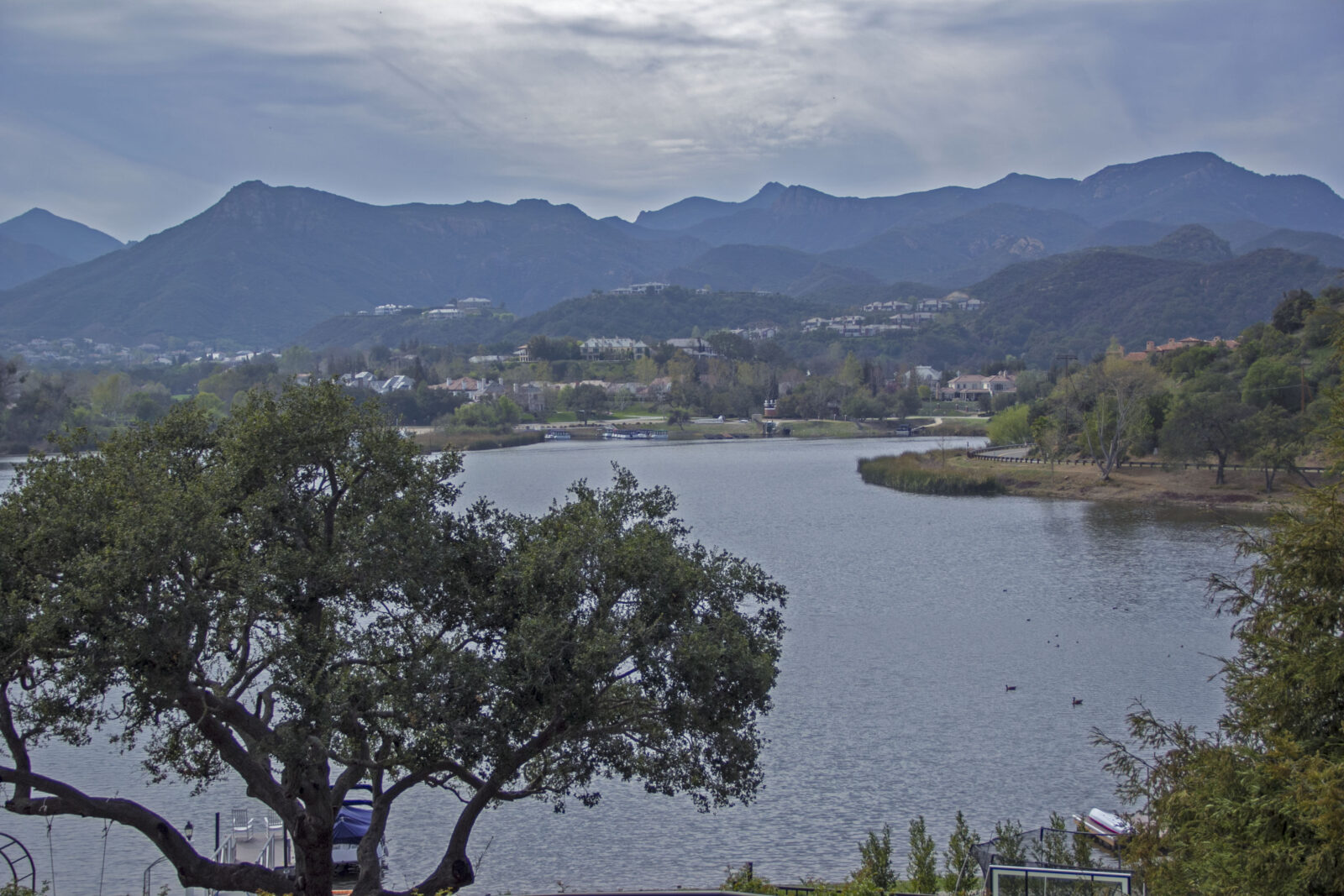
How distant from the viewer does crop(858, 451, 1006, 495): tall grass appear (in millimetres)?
58562

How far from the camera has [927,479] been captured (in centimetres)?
5972

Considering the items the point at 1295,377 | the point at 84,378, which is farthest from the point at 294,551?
the point at 84,378

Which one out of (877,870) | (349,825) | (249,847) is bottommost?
(249,847)

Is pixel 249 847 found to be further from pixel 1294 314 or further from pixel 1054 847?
pixel 1294 314

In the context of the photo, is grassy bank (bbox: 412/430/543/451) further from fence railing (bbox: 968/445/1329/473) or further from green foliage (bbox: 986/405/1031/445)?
fence railing (bbox: 968/445/1329/473)

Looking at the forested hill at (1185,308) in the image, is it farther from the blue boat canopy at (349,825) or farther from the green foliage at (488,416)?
the blue boat canopy at (349,825)

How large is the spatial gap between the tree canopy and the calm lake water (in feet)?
16.8

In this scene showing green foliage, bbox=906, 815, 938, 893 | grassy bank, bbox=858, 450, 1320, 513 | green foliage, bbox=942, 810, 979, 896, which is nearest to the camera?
green foliage, bbox=906, 815, 938, 893

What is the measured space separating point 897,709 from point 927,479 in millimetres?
38266

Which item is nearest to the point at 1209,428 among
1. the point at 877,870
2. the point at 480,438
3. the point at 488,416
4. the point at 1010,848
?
the point at 1010,848

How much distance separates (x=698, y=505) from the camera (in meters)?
52.4

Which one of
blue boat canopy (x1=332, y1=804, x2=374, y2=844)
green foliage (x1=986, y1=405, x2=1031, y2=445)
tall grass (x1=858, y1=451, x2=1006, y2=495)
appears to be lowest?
blue boat canopy (x1=332, y1=804, x2=374, y2=844)

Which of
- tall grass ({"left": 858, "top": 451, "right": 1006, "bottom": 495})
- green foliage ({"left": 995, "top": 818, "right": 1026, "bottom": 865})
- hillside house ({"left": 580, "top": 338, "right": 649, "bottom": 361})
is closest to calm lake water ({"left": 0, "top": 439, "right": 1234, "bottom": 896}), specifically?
green foliage ({"left": 995, "top": 818, "right": 1026, "bottom": 865})

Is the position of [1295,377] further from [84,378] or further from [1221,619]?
[84,378]
